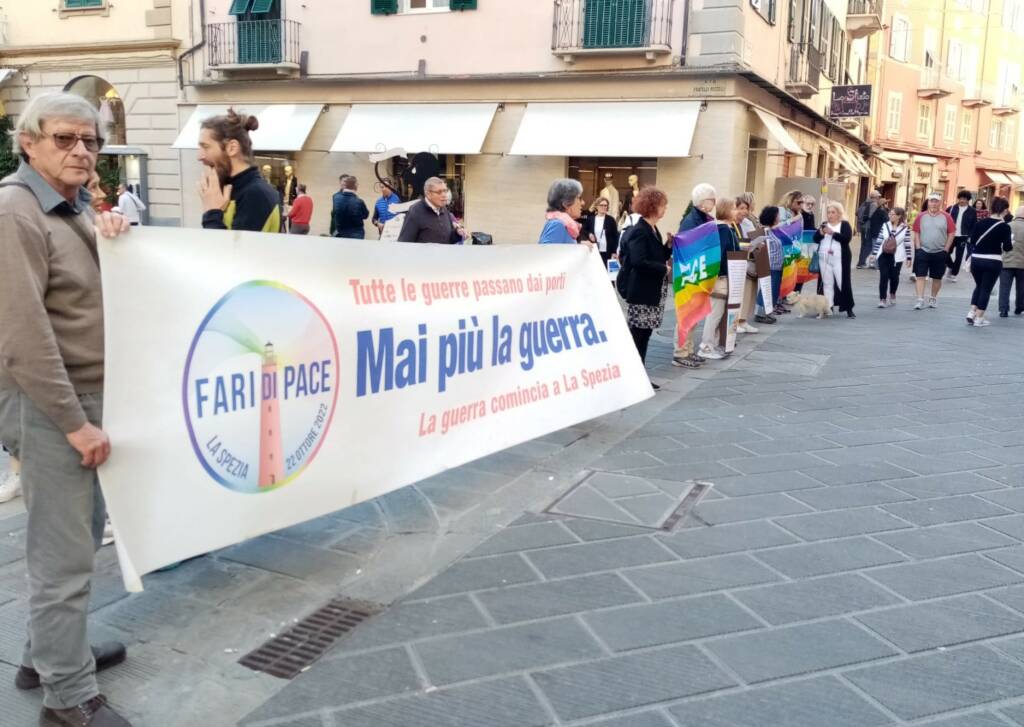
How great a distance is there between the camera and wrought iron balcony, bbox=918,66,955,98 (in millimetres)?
36344

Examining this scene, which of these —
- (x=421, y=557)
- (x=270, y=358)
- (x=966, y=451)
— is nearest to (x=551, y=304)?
(x=421, y=557)

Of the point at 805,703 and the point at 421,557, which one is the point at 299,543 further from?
the point at 805,703

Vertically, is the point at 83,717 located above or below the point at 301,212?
below

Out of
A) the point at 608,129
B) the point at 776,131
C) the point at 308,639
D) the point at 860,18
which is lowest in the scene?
the point at 308,639

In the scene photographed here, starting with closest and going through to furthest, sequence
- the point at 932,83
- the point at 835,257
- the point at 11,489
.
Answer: the point at 11,489 < the point at 835,257 < the point at 932,83

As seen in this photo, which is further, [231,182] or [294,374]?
[231,182]

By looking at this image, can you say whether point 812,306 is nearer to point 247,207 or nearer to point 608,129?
point 608,129

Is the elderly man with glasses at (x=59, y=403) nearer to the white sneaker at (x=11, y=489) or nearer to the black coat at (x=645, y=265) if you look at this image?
the white sneaker at (x=11, y=489)

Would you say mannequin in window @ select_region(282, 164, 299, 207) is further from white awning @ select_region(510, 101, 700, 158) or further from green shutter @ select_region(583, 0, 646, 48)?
green shutter @ select_region(583, 0, 646, 48)

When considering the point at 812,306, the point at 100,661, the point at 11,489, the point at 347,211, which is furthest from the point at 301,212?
the point at 100,661

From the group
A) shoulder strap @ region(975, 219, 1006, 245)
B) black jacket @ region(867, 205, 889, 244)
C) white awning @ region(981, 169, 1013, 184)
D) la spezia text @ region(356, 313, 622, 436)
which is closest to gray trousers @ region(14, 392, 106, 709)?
la spezia text @ region(356, 313, 622, 436)

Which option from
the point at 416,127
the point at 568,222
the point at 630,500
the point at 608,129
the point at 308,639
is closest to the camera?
the point at 308,639

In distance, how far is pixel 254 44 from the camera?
19.3 metres

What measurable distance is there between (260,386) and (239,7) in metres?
18.3
